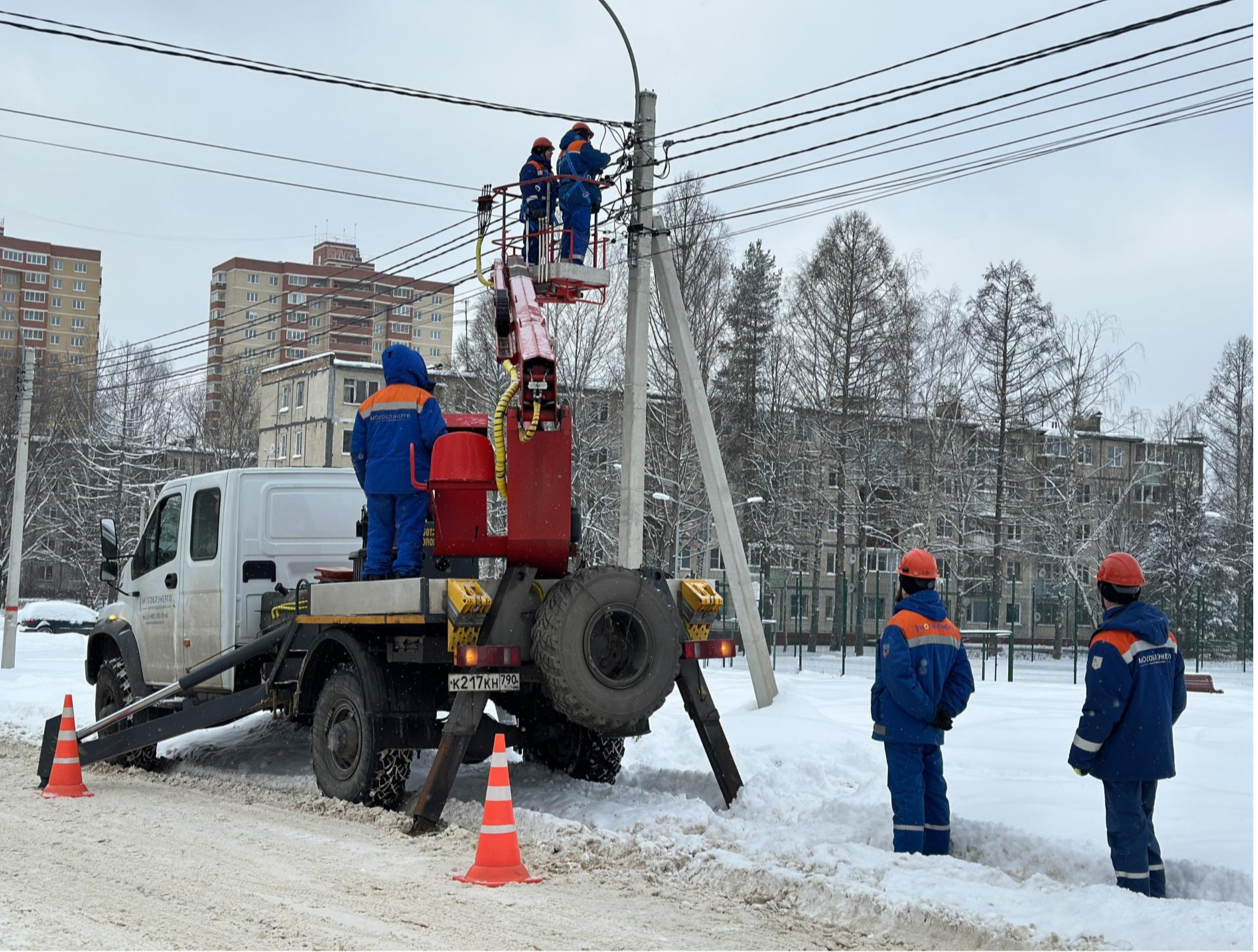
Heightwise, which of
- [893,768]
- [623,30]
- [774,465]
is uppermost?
[623,30]

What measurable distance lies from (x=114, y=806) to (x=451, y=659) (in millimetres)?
2913

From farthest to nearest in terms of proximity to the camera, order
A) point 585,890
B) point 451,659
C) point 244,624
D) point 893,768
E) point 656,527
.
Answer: point 656,527, point 244,624, point 451,659, point 893,768, point 585,890

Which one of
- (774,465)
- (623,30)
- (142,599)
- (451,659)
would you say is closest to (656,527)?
(774,465)

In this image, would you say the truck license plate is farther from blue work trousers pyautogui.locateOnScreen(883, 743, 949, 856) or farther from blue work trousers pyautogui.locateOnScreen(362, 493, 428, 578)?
blue work trousers pyautogui.locateOnScreen(883, 743, 949, 856)

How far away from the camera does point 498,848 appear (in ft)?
Answer: 21.9

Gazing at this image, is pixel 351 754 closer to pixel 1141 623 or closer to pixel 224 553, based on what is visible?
pixel 224 553

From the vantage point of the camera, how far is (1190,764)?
379 inches

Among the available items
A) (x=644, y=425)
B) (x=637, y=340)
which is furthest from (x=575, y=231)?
(x=644, y=425)

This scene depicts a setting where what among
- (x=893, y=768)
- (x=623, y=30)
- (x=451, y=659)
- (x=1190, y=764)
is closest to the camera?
(x=893, y=768)

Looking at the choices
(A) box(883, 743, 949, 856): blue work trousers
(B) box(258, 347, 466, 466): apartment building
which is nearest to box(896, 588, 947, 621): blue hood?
(A) box(883, 743, 949, 856): blue work trousers

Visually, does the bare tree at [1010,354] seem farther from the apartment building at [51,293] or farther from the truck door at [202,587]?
the apartment building at [51,293]

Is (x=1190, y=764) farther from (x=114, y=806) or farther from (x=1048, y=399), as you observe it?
(x=1048, y=399)

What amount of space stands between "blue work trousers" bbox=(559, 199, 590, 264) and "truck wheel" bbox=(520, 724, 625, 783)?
5639 millimetres

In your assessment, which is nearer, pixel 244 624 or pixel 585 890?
pixel 585 890
